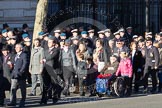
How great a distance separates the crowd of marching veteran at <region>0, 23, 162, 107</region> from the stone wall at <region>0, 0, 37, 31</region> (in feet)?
13.6

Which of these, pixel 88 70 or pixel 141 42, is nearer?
pixel 88 70

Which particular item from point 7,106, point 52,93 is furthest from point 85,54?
point 7,106

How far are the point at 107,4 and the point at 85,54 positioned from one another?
8.86 metres

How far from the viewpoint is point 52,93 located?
1800 centimetres

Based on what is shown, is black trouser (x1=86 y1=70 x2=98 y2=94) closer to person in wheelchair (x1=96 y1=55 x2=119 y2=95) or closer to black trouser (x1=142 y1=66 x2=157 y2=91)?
person in wheelchair (x1=96 y1=55 x2=119 y2=95)

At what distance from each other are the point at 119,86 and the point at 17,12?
9132 mm

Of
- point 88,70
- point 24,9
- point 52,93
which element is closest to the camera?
point 52,93

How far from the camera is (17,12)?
27.0 metres

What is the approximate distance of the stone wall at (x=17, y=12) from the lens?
26.8 m

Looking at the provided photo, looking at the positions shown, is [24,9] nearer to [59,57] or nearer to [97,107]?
[59,57]

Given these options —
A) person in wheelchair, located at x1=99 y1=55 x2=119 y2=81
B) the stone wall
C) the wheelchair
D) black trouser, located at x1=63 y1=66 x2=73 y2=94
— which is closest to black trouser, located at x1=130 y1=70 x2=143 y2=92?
the wheelchair

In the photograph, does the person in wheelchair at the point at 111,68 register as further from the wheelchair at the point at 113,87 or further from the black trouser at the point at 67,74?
the black trouser at the point at 67,74

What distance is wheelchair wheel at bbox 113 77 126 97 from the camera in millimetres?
19297

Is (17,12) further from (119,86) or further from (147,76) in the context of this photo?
(119,86)
